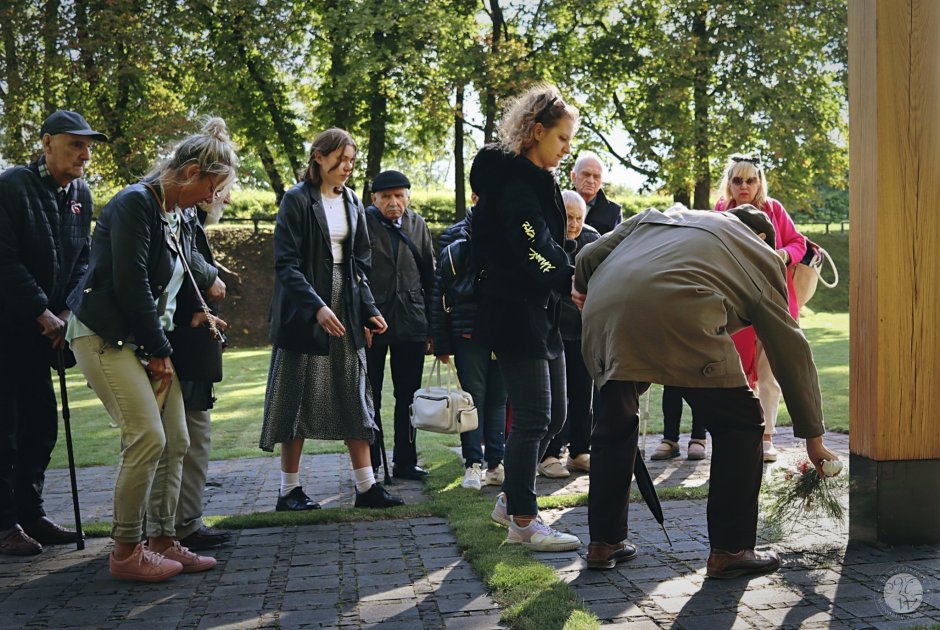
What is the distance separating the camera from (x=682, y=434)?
883 centimetres

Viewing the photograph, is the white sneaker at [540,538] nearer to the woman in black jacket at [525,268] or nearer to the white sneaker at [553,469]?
the woman in black jacket at [525,268]

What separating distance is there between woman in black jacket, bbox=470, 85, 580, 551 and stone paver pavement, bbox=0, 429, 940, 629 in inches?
19.2

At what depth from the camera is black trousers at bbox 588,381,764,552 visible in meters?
4.20

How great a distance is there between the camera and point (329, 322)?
5652mm

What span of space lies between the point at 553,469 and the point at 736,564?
2.72 m

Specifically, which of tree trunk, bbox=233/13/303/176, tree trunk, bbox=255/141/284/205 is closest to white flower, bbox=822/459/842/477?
tree trunk, bbox=233/13/303/176

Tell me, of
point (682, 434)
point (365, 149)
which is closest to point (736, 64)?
point (365, 149)

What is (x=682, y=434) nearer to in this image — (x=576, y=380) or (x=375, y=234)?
(x=576, y=380)

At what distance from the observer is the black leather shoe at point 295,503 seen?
19.7 ft

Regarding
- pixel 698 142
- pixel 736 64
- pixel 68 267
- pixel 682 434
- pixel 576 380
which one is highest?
pixel 736 64

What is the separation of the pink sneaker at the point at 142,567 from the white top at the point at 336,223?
2.14m

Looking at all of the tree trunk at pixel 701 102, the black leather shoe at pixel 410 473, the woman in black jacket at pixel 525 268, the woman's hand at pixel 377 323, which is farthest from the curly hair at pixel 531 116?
the tree trunk at pixel 701 102

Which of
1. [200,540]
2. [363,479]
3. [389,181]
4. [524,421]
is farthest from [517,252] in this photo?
[389,181]

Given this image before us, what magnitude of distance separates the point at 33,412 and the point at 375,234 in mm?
2652
